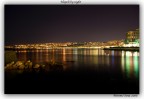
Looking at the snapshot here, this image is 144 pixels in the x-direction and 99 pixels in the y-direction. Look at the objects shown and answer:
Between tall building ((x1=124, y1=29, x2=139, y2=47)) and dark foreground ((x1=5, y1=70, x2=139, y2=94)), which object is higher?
tall building ((x1=124, y1=29, x2=139, y2=47))

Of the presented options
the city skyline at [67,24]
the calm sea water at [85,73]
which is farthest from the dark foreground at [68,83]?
the city skyline at [67,24]

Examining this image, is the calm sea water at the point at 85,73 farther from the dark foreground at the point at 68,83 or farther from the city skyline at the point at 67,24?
the city skyline at the point at 67,24

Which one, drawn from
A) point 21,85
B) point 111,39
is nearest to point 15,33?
point 21,85

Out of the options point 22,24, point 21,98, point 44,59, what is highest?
point 22,24

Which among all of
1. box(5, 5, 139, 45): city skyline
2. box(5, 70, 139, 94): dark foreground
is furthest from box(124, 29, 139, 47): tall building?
box(5, 70, 139, 94): dark foreground

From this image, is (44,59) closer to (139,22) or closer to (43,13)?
(43,13)

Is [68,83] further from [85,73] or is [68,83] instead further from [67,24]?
[67,24]

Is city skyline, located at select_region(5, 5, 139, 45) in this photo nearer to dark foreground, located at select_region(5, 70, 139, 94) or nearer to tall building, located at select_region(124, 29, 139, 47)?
tall building, located at select_region(124, 29, 139, 47)

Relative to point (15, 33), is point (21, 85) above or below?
below
